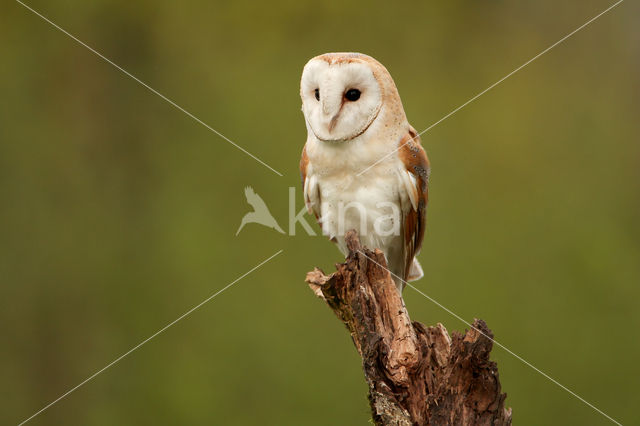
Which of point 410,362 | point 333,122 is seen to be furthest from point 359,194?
point 410,362

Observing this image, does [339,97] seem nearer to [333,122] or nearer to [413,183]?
[333,122]

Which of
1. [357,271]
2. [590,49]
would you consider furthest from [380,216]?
[590,49]

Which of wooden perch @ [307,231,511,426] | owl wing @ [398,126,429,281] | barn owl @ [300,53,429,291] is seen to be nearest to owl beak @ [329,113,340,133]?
barn owl @ [300,53,429,291]

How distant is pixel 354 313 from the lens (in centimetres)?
149

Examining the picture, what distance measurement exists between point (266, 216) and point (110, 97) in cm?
91

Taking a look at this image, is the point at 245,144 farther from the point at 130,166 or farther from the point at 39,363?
the point at 39,363

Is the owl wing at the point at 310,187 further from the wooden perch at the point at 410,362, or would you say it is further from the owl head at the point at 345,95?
the wooden perch at the point at 410,362

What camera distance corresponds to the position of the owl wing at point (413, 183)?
5.74 ft

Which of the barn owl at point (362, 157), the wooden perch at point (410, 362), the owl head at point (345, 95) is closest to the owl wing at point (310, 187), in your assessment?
the barn owl at point (362, 157)

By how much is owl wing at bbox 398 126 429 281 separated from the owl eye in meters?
0.18

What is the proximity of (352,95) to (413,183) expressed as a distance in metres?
0.29

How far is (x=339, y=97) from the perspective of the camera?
162 centimetres

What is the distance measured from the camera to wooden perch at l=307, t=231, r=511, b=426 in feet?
4.44

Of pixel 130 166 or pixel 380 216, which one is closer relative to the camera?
pixel 380 216
